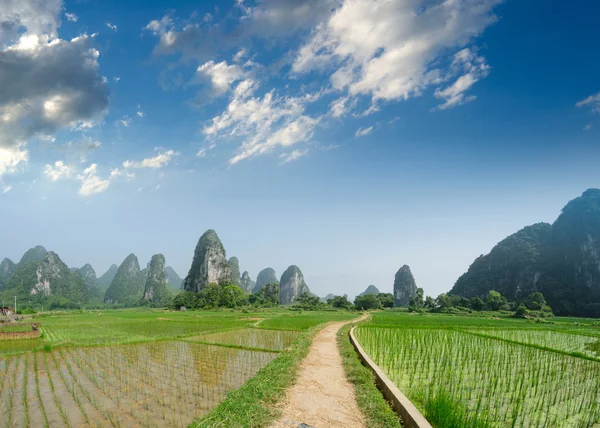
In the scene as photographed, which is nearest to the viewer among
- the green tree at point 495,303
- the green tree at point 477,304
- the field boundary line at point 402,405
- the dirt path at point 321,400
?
the field boundary line at point 402,405

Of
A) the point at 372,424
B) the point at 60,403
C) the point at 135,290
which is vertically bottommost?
the point at 135,290

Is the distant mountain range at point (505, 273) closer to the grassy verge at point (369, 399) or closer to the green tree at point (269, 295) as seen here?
the green tree at point (269, 295)

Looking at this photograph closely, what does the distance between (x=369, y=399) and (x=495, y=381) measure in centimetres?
312

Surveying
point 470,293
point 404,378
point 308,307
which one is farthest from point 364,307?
point 404,378

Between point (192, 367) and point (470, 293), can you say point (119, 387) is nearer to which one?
point (192, 367)

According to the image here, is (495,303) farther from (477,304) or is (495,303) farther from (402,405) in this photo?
(402,405)

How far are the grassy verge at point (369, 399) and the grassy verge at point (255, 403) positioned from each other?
1.27 metres

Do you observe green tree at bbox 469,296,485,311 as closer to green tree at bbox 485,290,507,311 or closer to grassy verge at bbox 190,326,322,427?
green tree at bbox 485,290,507,311

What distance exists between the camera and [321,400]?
204 inches

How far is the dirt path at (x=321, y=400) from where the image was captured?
4.34 m

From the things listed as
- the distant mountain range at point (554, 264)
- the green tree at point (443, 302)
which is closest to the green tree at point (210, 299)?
the green tree at point (443, 302)

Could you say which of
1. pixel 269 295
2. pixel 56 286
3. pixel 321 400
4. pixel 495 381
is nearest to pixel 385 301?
pixel 269 295

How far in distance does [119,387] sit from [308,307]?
4441 cm

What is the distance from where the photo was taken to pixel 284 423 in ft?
13.9
